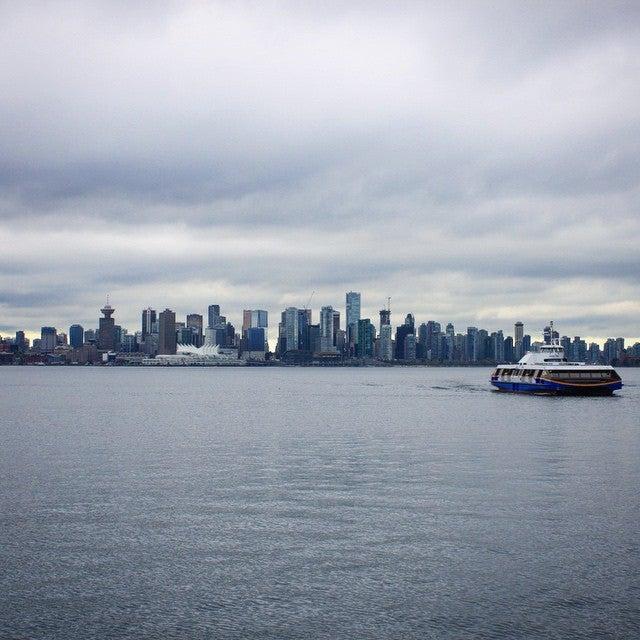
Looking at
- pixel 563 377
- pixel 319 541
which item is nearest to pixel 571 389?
pixel 563 377

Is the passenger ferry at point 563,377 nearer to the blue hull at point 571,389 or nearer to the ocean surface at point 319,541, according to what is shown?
the blue hull at point 571,389

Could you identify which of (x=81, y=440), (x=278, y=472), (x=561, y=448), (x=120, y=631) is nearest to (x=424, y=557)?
(x=120, y=631)

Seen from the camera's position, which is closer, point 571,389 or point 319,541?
point 319,541

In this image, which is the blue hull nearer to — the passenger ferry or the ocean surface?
the passenger ferry

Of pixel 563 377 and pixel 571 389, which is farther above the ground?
pixel 563 377

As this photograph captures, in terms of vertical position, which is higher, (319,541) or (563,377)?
(563,377)

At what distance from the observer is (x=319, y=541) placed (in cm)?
3466

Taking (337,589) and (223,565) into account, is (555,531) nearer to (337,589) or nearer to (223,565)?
(337,589)

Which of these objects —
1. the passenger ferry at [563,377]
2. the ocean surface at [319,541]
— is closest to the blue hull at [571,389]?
the passenger ferry at [563,377]

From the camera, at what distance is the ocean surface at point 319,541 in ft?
84.4

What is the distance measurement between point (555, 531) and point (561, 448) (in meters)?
36.8

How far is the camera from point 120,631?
969 inches

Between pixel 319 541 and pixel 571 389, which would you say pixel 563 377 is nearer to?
pixel 571 389

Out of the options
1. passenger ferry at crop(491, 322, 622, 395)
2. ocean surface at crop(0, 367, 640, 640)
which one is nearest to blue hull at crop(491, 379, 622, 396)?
passenger ferry at crop(491, 322, 622, 395)
